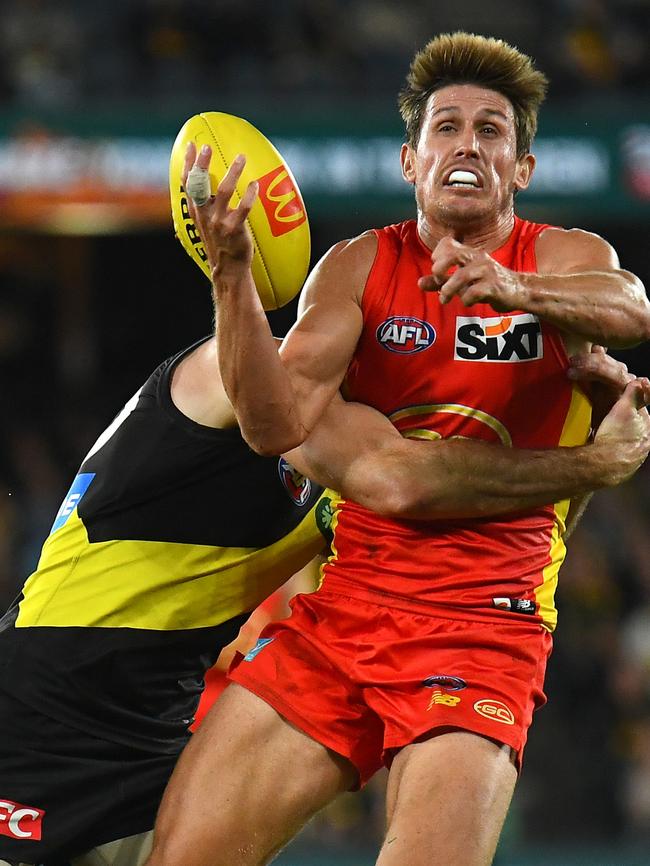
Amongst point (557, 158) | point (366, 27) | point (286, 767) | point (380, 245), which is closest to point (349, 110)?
point (557, 158)

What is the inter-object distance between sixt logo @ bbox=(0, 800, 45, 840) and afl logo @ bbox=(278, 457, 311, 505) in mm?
1110

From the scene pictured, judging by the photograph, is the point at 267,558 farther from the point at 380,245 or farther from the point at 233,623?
the point at 380,245

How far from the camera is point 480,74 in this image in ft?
13.0

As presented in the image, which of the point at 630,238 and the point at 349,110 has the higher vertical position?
the point at 349,110

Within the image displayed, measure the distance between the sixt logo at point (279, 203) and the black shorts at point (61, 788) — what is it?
149cm

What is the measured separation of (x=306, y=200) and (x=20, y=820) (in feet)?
27.9

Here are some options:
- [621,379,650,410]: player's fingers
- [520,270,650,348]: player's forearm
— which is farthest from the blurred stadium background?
[520,270,650,348]: player's forearm

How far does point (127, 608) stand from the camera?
12.9ft

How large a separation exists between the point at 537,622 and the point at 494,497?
37 centimetres

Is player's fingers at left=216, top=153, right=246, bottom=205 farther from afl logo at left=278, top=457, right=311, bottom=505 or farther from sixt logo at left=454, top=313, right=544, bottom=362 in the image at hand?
afl logo at left=278, top=457, right=311, bottom=505

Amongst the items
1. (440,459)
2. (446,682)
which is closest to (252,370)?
(440,459)

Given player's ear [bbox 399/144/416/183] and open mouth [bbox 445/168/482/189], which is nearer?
open mouth [bbox 445/168/482/189]

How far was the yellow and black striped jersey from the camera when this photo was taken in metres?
3.94

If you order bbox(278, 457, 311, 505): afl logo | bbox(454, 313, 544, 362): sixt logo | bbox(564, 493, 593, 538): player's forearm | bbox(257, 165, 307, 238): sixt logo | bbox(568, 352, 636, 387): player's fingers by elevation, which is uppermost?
bbox(257, 165, 307, 238): sixt logo
